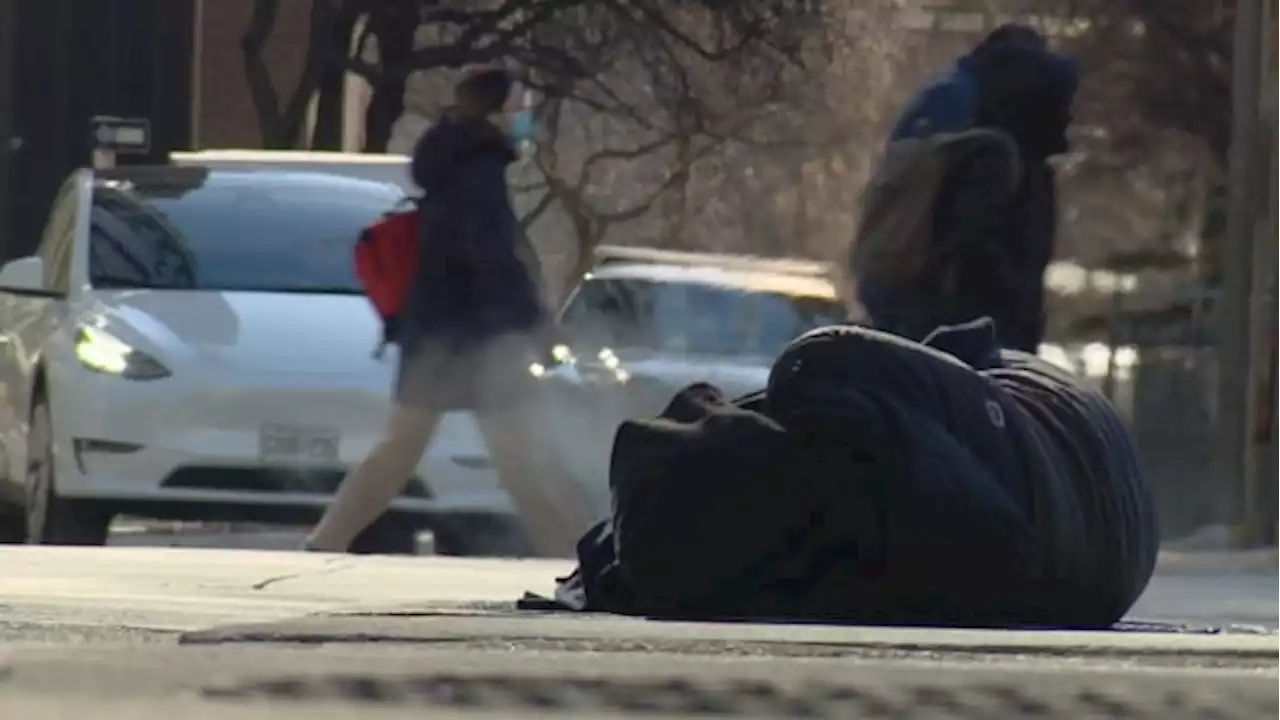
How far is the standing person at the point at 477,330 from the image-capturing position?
8109 millimetres

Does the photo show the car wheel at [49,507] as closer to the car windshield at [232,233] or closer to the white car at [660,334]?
the car windshield at [232,233]

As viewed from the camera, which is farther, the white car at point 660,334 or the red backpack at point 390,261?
the white car at point 660,334

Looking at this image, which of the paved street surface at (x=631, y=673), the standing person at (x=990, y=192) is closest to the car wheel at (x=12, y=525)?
the standing person at (x=990, y=192)

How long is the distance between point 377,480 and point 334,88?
14.8 meters

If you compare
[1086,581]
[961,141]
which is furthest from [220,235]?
[1086,581]

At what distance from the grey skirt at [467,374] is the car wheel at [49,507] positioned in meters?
1.34

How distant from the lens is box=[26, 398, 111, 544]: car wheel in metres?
8.87

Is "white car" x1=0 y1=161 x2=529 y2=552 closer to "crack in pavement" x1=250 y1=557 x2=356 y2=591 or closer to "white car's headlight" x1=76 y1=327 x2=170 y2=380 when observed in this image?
"white car's headlight" x1=76 y1=327 x2=170 y2=380

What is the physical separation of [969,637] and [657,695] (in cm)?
52

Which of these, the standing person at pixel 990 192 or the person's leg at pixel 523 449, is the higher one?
the standing person at pixel 990 192

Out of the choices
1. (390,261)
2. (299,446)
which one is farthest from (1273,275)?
(299,446)

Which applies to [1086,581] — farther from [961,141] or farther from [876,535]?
[961,141]

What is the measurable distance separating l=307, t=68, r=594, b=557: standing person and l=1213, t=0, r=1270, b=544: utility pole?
2.94 metres

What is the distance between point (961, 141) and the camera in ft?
20.9
